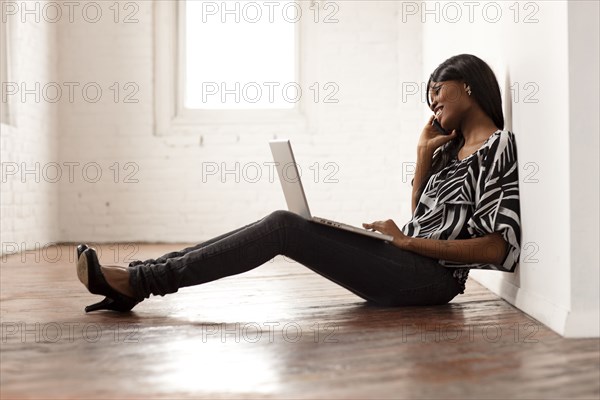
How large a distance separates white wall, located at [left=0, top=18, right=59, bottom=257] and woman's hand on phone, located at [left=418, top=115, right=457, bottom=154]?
366 cm

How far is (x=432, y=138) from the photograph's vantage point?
3.07 metres

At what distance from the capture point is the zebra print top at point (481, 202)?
2693 mm

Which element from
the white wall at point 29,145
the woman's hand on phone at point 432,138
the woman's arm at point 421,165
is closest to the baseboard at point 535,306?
the woman's arm at point 421,165

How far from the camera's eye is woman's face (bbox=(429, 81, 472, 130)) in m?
2.85

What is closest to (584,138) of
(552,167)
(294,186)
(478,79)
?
(552,167)

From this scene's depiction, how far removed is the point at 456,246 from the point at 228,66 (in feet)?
16.7

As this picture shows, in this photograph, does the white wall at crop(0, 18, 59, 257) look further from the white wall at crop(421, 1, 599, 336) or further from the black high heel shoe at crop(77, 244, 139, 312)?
the white wall at crop(421, 1, 599, 336)

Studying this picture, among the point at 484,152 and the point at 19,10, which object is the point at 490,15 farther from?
the point at 19,10

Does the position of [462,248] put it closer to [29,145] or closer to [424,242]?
[424,242]

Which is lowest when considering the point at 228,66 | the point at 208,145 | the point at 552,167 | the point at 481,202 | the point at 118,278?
the point at 118,278

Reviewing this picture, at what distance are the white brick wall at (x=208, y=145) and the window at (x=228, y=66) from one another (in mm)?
140

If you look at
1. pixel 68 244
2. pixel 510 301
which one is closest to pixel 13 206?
pixel 68 244

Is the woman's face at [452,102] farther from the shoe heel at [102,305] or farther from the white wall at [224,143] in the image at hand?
the white wall at [224,143]

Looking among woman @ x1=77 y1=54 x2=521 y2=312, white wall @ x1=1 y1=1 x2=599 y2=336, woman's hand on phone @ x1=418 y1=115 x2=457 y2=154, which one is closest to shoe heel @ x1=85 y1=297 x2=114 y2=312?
woman @ x1=77 y1=54 x2=521 y2=312
